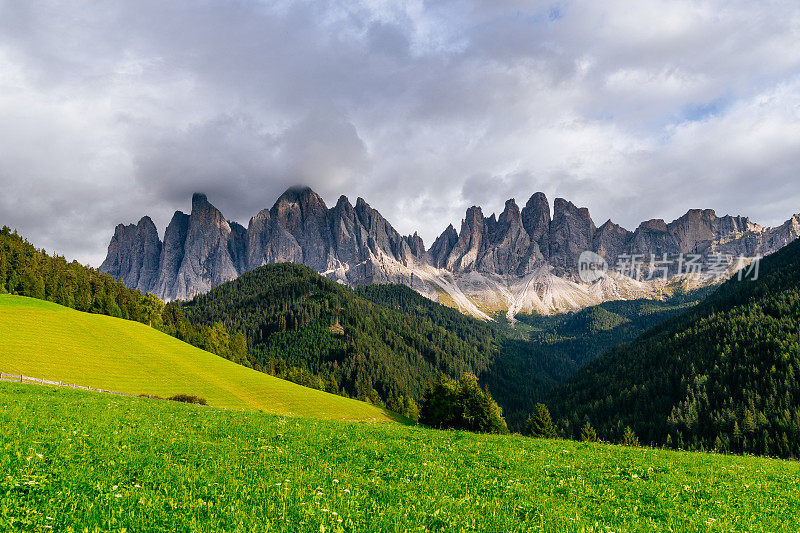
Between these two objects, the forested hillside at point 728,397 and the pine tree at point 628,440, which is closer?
the pine tree at point 628,440

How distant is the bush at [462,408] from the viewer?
235 ft

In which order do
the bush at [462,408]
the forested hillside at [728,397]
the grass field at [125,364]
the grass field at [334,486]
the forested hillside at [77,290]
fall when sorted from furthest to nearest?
the forested hillside at [728,397] → the forested hillside at [77,290] → the bush at [462,408] → the grass field at [125,364] → the grass field at [334,486]

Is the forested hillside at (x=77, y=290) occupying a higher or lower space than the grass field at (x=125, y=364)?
higher

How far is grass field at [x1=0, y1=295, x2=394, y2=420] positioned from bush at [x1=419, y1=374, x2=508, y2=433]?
13677 millimetres

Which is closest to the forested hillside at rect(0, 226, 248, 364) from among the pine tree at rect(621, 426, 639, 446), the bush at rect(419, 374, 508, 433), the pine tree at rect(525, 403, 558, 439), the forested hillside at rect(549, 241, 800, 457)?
the bush at rect(419, 374, 508, 433)

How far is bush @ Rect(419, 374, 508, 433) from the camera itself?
2822 inches

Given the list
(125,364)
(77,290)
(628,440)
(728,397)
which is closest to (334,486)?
(628,440)

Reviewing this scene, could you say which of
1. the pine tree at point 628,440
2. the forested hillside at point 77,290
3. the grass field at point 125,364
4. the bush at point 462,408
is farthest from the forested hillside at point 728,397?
the forested hillside at point 77,290

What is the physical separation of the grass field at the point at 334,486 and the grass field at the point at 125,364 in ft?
155

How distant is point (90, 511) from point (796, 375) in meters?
223

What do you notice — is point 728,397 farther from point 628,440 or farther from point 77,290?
point 77,290

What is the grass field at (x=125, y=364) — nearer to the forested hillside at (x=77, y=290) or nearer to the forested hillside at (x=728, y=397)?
the forested hillside at (x=77, y=290)

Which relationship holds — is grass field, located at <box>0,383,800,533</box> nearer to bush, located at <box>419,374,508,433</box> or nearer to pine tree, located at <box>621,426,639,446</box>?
pine tree, located at <box>621,426,639,446</box>

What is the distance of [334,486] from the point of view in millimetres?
9828
